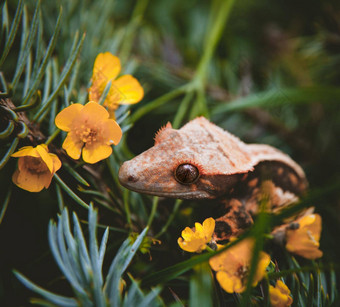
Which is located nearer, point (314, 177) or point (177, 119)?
point (177, 119)

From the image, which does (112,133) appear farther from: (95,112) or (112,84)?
(112,84)

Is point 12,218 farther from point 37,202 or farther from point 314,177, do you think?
point 314,177

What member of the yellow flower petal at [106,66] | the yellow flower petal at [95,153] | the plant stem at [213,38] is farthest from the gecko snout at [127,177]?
the plant stem at [213,38]

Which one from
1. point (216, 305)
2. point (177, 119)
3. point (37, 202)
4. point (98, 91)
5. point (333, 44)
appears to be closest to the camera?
point (216, 305)

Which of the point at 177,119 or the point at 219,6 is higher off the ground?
the point at 219,6

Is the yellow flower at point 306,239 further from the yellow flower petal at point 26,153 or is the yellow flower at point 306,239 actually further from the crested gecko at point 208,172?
the yellow flower petal at point 26,153

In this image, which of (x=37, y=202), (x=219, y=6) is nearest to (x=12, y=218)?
(x=37, y=202)
